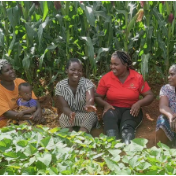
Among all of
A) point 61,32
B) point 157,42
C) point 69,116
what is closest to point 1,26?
point 61,32

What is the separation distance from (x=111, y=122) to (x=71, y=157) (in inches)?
51.2

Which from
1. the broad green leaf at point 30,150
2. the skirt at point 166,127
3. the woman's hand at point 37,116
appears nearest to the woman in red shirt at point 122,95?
the skirt at point 166,127

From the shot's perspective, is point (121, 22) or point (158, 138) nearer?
point (158, 138)

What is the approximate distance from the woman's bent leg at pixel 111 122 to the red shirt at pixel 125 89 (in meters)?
0.13

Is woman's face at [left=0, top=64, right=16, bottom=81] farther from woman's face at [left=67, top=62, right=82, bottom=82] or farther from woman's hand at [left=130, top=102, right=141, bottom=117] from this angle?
woman's hand at [left=130, top=102, right=141, bottom=117]

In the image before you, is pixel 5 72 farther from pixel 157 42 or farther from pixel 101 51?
pixel 157 42

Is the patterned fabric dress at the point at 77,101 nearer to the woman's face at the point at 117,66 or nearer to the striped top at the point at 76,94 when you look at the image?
the striped top at the point at 76,94

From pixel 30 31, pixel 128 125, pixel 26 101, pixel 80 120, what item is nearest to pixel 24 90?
pixel 26 101

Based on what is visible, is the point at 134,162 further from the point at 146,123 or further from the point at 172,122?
the point at 146,123

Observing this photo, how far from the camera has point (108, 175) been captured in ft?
7.06

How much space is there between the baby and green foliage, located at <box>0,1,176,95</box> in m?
0.51

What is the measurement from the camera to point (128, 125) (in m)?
3.52

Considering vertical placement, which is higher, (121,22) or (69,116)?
(121,22)

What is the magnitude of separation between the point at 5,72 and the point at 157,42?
203cm
